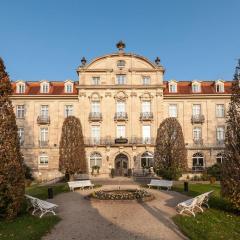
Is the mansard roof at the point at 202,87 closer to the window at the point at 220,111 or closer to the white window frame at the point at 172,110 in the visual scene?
the white window frame at the point at 172,110

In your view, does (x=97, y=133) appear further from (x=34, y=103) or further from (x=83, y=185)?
(x=83, y=185)

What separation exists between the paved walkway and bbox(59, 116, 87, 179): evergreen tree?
10.6 meters

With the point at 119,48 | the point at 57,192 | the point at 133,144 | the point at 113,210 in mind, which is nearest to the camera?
the point at 113,210

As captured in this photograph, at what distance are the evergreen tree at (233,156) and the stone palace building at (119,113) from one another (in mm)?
22530

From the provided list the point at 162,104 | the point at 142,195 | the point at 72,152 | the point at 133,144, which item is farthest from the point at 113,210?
the point at 162,104

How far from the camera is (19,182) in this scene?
1361 centimetres

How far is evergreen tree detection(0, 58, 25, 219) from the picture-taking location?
13047 millimetres

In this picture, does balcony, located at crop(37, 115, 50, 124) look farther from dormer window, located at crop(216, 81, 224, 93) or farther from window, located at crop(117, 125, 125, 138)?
dormer window, located at crop(216, 81, 224, 93)

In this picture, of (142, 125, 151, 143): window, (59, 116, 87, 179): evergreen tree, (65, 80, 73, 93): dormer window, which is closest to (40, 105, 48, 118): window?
(65, 80, 73, 93): dormer window

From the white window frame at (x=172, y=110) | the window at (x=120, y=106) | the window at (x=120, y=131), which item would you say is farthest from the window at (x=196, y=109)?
the window at (x=120, y=131)

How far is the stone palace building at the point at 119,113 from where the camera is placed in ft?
123

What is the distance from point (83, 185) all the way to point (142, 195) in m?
6.60

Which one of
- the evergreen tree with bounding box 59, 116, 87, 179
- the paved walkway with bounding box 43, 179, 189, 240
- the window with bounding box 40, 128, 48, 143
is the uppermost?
the window with bounding box 40, 128, 48, 143

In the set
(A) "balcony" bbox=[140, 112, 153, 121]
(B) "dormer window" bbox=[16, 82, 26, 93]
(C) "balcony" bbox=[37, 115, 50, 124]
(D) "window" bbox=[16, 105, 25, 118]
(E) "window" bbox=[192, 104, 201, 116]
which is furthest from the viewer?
(B) "dormer window" bbox=[16, 82, 26, 93]
